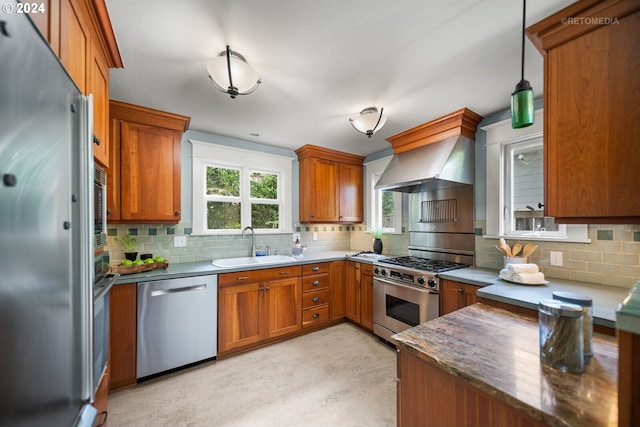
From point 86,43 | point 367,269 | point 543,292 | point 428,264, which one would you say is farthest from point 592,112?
point 86,43

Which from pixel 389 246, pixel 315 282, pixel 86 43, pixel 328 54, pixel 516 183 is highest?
pixel 328 54

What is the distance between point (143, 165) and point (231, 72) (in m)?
1.45

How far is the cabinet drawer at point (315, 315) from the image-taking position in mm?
3025

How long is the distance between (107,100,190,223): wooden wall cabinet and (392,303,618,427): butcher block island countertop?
8.15 feet

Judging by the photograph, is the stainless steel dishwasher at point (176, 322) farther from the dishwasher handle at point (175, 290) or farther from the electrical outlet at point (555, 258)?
the electrical outlet at point (555, 258)

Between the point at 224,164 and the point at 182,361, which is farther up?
the point at 224,164

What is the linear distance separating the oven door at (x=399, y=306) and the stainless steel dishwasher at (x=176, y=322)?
1.78m

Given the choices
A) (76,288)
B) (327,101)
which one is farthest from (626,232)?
(76,288)

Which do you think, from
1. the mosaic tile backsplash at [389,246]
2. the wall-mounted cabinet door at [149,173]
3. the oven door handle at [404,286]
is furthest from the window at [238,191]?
the oven door handle at [404,286]

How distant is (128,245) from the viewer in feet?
8.01

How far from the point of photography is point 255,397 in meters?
1.97

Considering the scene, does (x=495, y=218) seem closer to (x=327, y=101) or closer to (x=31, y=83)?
(x=327, y=101)

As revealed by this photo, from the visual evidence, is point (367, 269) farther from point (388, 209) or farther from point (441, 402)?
point (441, 402)

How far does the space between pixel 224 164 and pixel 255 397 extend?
8.41ft
